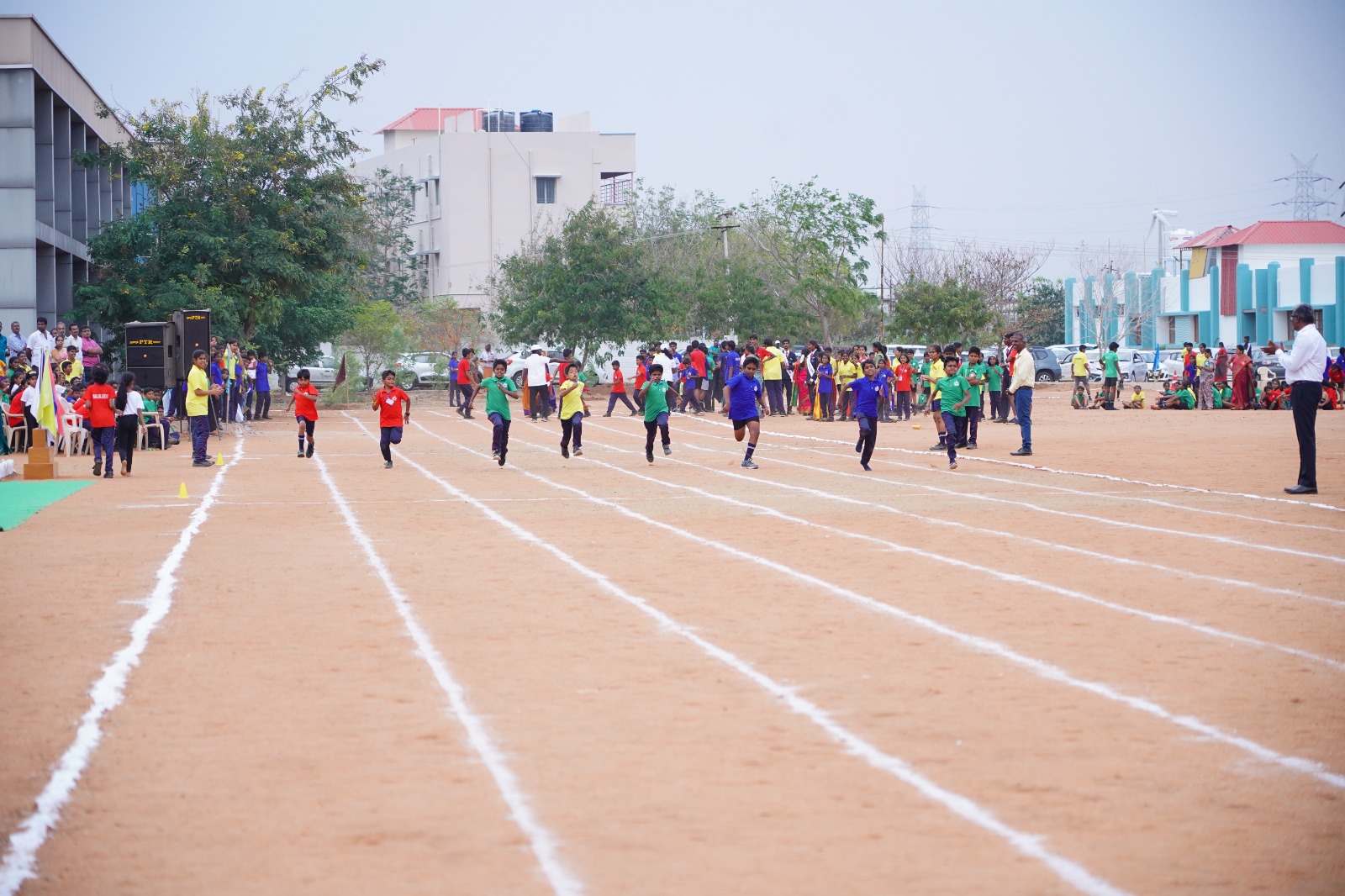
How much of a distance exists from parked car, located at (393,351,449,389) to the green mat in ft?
100

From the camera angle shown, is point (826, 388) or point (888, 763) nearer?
point (888, 763)

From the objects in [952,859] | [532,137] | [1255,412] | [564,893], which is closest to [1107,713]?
[952,859]

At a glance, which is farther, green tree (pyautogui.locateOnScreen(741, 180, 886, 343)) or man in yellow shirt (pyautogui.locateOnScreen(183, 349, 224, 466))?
green tree (pyautogui.locateOnScreen(741, 180, 886, 343))

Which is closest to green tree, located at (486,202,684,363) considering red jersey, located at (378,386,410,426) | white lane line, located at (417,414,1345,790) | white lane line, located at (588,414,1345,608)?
red jersey, located at (378,386,410,426)

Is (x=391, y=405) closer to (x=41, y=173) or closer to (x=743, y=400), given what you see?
(x=743, y=400)

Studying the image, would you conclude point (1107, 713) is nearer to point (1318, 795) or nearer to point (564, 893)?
point (1318, 795)

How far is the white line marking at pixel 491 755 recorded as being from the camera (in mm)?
4633

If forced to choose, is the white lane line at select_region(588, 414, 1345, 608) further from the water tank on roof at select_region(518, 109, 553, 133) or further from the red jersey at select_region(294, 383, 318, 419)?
the water tank on roof at select_region(518, 109, 553, 133)

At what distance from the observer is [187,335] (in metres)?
28.4

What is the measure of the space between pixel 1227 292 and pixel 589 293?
120 ft

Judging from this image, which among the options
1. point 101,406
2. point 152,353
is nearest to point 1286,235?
point 152,353

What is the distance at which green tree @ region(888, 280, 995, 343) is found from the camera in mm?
51156

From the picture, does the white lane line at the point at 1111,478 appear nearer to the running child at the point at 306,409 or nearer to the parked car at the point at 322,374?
the running child at the point at 306,409

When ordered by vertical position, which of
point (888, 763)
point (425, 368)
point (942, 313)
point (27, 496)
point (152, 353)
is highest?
point (942, 313)
